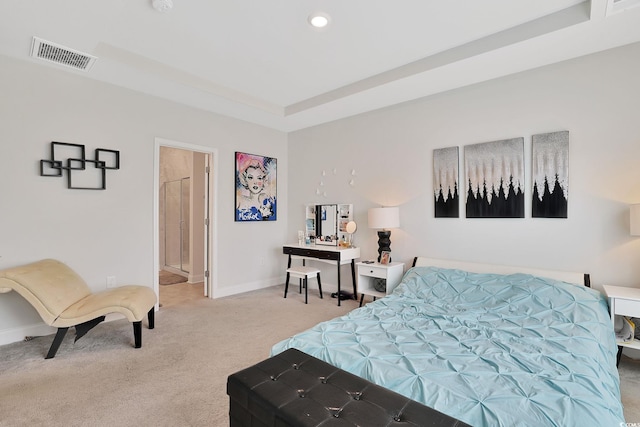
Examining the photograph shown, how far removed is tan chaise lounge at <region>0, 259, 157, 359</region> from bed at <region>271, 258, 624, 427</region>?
1.62 meters

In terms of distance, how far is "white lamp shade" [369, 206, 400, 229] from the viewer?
3741 millimetres

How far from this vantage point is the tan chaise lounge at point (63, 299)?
248 cm

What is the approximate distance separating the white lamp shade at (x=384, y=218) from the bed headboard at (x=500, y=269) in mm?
514

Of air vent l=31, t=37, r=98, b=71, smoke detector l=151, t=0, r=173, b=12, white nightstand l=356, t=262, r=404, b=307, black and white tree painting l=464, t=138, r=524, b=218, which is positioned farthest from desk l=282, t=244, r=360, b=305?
air vent l=31, t=37, r=98, b=71

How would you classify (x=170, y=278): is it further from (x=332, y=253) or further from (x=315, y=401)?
(x=315, y=401)

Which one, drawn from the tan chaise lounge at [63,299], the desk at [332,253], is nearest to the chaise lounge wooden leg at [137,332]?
the tan chaise lounge at [63,299]

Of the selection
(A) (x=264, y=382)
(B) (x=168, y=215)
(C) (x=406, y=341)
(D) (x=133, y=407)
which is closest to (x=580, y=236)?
(C) (x=406, y=341)

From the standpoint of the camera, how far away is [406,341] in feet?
6.03

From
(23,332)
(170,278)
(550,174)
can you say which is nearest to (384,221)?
(550,174)

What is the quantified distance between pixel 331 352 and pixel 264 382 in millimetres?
413

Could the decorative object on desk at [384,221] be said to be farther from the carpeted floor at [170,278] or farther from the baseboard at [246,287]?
the carpeted floor at [170,278]

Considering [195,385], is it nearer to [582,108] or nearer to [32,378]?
[32,378]

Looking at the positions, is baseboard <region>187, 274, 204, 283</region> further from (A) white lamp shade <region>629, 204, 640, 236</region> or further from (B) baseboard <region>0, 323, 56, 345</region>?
(A) white lamp shade <region>629, 204, 640, 236</region>

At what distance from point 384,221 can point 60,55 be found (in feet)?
11.8
